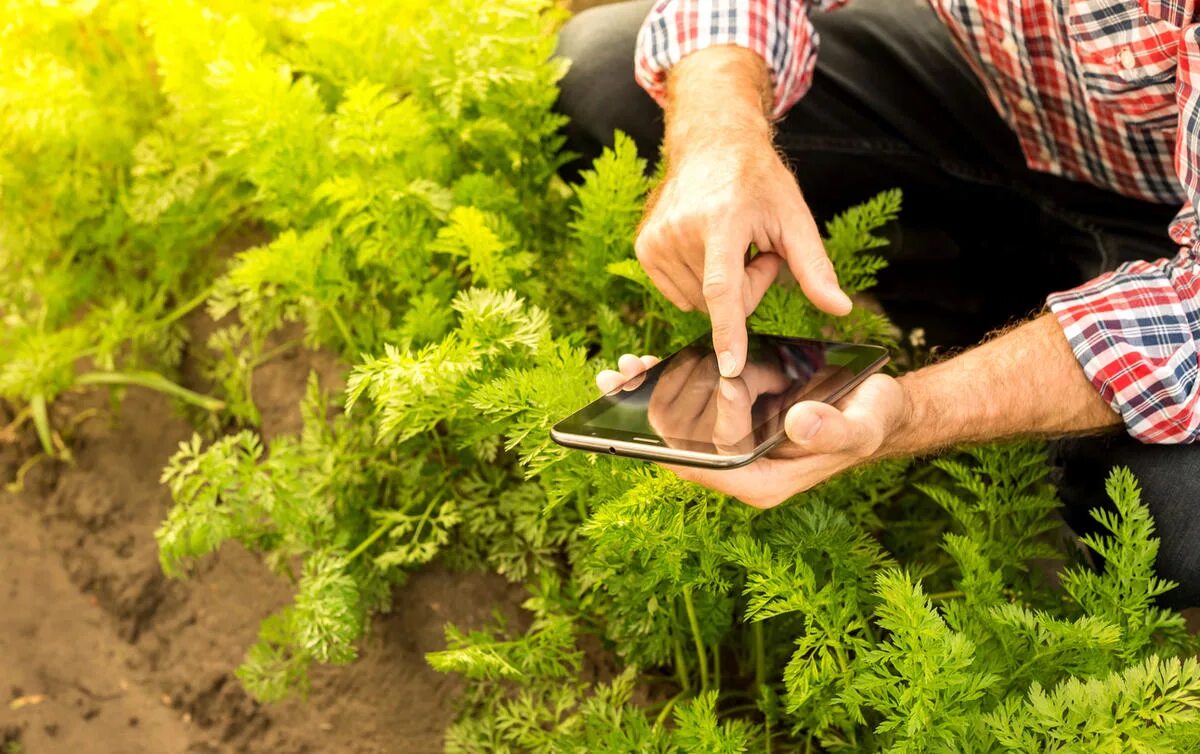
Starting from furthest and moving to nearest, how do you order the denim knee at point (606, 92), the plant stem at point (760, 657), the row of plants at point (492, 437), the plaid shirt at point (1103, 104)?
1. the denim knee at point (606, 92)
2. the plant stem at point (760, 657)
3. the plaid shirt at point (1103, 104)
4. the row of plants at point (492, 437)

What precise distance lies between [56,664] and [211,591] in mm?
296

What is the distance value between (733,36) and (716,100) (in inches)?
6.2

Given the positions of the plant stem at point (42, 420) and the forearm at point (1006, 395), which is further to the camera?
the plant stem at point (42, 420)

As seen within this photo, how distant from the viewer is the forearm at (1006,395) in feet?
3.88

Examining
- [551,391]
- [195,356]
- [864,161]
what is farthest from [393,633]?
[864,161]

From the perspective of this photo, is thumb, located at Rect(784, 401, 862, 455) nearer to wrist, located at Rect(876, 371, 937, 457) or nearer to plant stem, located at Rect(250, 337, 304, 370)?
wrist, located at Rect(876, 371, 937, 457)

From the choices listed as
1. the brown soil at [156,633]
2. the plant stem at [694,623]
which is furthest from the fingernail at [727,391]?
the brown soil at [156,633]

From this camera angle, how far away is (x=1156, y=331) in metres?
1.21

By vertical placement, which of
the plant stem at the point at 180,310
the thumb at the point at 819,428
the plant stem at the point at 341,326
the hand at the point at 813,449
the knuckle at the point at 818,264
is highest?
the knuckle at the point at 818,264

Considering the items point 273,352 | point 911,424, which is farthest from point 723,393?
point 273,352

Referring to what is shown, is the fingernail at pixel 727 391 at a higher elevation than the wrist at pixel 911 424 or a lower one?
higher

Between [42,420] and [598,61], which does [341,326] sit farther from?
[42,420]

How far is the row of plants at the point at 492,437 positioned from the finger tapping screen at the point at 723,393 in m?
0.10

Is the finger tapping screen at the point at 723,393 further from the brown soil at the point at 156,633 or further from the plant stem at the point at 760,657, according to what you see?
the brown soil at the point at 156,633
